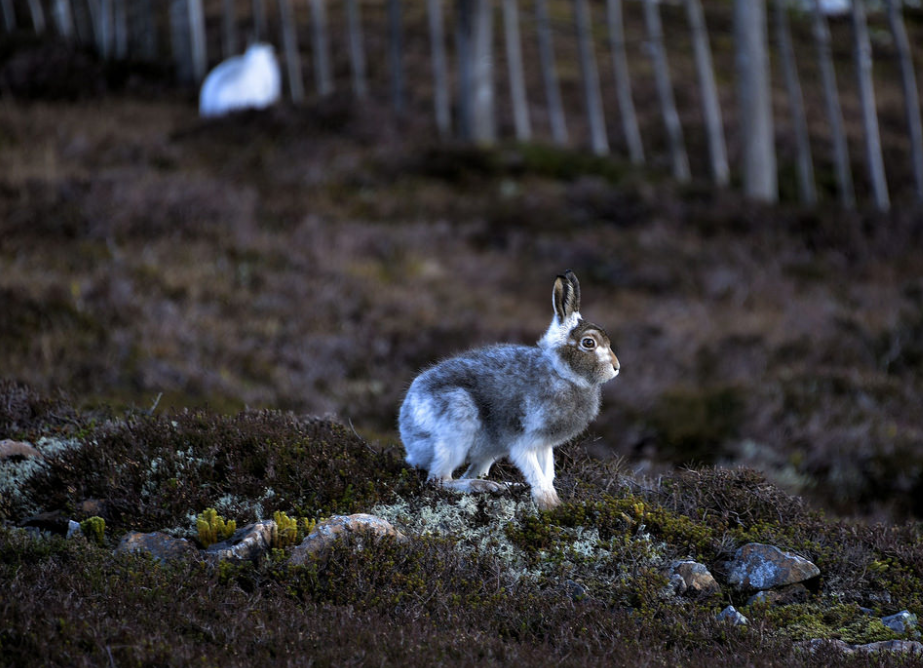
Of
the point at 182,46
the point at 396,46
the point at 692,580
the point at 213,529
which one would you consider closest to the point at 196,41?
the point at 182,46

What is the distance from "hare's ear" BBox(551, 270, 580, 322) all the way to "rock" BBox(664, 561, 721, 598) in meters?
1.60

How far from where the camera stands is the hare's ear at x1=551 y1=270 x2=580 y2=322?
5238mm

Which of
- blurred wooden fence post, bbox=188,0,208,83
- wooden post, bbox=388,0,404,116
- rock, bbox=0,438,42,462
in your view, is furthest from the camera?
wooden post, bbox=388,0,404,116

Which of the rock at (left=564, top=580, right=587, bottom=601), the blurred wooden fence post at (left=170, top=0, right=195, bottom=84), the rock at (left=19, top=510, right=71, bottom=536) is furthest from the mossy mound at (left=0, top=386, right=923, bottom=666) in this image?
the blurred wooden fence post at (left=170, top=0, right=195, bottom=84)

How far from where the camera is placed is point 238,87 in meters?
21.1

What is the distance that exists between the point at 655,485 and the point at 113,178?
473 inches

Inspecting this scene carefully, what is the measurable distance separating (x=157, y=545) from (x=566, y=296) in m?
2.70

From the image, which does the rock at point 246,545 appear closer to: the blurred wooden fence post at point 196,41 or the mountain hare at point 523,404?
the mountain hare at point 523,404

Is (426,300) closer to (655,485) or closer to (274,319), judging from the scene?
(274,319)

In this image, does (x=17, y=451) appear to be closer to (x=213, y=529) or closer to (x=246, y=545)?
(x=213, y=529)

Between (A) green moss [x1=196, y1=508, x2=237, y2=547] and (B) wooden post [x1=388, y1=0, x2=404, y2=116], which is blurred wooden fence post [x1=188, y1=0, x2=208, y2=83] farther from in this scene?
(A) green moss [x1=196, y1=508, x2=237, y2=547]

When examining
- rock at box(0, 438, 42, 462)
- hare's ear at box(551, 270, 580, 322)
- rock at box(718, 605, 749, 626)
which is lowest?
rock at box(718, 605, 749, 626)

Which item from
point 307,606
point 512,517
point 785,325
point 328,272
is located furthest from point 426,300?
point 307,606

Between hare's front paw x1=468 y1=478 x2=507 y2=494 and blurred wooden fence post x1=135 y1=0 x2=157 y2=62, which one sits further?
blurred wooden fence post x1=135 y1=0 x2=157 y2=62
